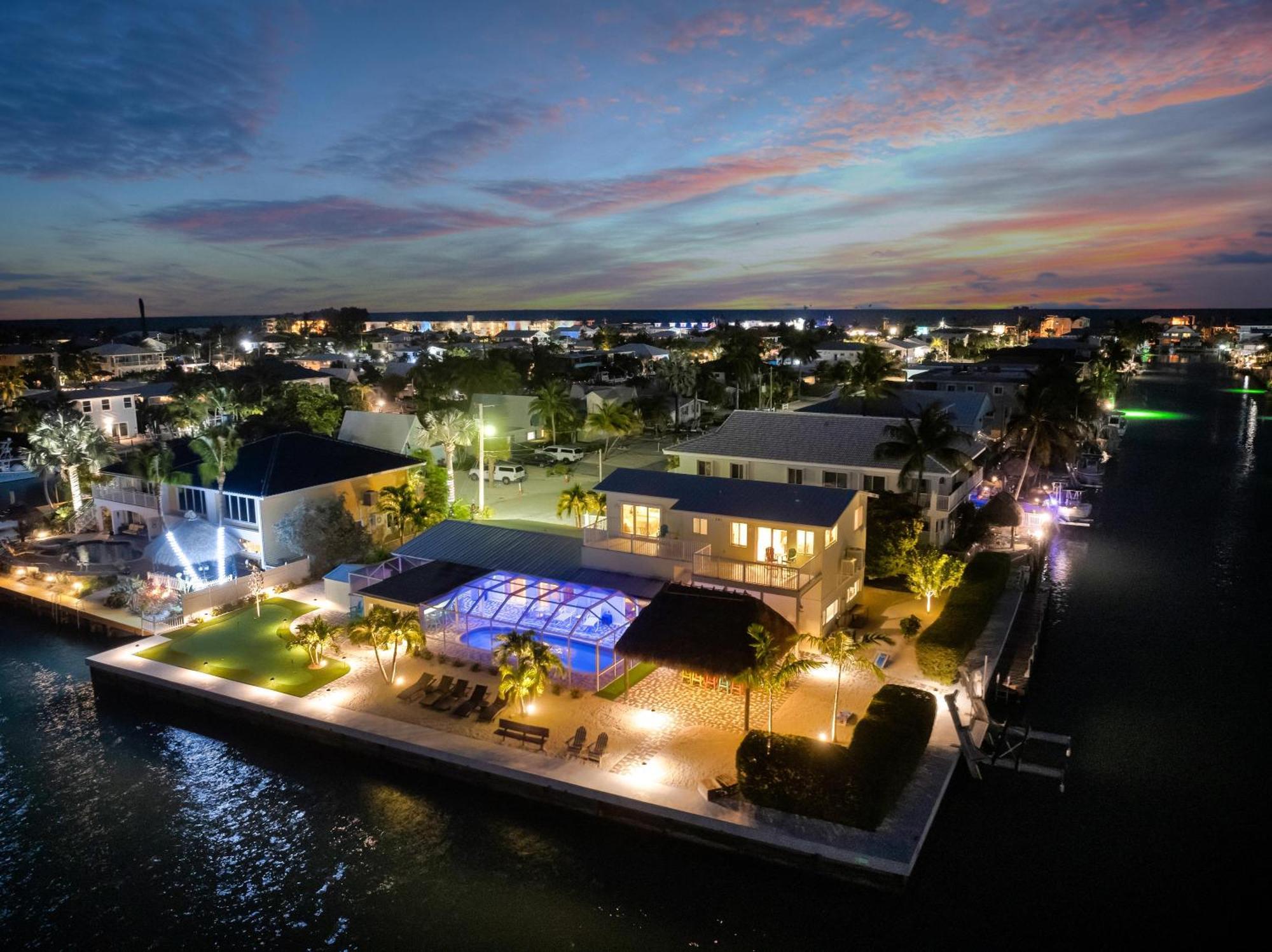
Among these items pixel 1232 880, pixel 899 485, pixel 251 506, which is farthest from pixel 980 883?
pixel 251 506

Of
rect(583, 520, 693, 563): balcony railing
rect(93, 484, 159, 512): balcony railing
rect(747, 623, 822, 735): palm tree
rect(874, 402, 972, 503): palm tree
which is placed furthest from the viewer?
rect(93, 484, 159, 512): balcony railing

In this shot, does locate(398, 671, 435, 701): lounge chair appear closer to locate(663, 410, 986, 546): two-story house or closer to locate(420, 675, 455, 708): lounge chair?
locate(420, 675, 455, 708): lounge chair

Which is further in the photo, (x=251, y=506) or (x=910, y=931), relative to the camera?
(x=251, y=506)

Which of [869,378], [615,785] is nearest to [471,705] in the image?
[615,785]

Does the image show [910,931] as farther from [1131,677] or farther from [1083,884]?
[1131,677]

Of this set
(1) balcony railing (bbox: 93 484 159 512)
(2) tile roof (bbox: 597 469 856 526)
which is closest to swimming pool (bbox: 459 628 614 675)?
(2) tile roof (bbox: 597 469 856 526)

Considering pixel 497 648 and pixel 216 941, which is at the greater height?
pixel 497 648
